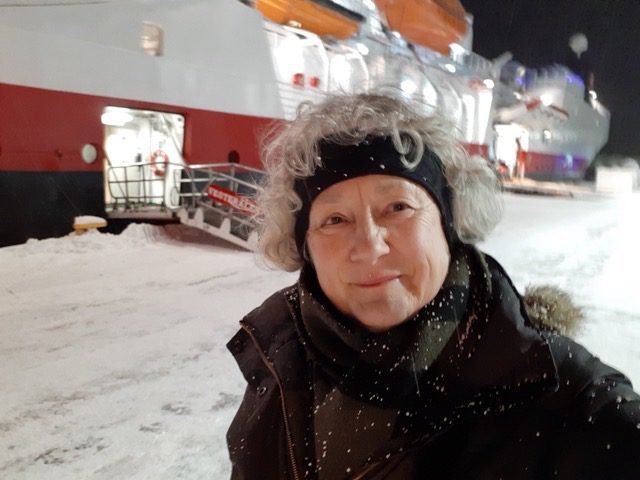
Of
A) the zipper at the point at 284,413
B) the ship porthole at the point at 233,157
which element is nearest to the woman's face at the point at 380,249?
the zipper at the point at 284,413

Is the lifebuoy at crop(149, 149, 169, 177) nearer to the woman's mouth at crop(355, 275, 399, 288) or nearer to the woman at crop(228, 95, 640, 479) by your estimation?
the woman at crop(228, 95, 640, 479)

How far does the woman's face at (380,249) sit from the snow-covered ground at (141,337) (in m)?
1.21

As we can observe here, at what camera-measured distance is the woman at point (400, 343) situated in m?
1.03

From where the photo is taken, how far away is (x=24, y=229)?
7430 millimetres

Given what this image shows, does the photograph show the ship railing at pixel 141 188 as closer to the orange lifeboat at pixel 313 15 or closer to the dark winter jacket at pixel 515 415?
the orange lifeboat at pixel 313 15

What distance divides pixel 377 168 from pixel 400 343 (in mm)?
385

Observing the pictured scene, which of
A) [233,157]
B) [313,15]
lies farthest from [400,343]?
[313,15]

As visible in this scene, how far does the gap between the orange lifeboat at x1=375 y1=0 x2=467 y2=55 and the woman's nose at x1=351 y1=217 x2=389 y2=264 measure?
1499 centimetres

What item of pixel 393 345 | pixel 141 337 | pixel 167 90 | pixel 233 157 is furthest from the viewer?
pixel 233 157

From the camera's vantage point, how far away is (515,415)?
3.44 ft

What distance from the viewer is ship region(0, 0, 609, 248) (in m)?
7.36

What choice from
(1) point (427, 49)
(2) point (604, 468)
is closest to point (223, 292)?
(2) point (604, 468)

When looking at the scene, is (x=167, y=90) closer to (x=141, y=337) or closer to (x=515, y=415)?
(x=141, y=337)

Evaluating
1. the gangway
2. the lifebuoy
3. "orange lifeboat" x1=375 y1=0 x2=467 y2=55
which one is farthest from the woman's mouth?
"orange lifeboat" x1=375 y1=0 x2=467 y2=55
